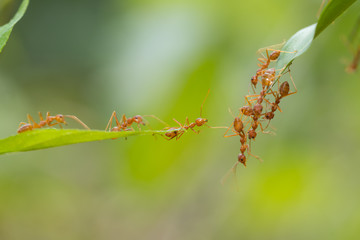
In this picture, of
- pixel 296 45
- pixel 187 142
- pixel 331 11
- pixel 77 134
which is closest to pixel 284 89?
pixel 296 45

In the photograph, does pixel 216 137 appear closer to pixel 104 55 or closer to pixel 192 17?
pixel 192 17

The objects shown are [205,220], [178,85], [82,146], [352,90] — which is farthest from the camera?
[82,146]

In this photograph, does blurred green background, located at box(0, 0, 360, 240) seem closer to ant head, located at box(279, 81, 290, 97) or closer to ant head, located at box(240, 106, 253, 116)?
ant head, located at box(279, 81, 290, 97)

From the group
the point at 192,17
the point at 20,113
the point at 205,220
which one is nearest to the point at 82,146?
the point at 20,113

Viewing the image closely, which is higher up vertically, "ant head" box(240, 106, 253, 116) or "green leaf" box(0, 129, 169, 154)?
"ant head" box(240, 106, 253, 116)

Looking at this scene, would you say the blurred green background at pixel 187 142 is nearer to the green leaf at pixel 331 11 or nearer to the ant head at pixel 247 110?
the ant head at pixel 247 110

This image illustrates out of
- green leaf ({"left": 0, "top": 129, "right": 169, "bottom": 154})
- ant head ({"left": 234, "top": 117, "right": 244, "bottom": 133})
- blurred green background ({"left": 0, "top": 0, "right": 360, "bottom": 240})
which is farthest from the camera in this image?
blurred green background ({"left": 0, "top": 0, "right": 360, "bottom": 240})

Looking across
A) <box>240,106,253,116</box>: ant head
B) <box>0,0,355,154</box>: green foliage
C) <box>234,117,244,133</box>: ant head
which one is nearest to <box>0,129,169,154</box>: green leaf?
<box>0,0,355,154</box>: green foliage
